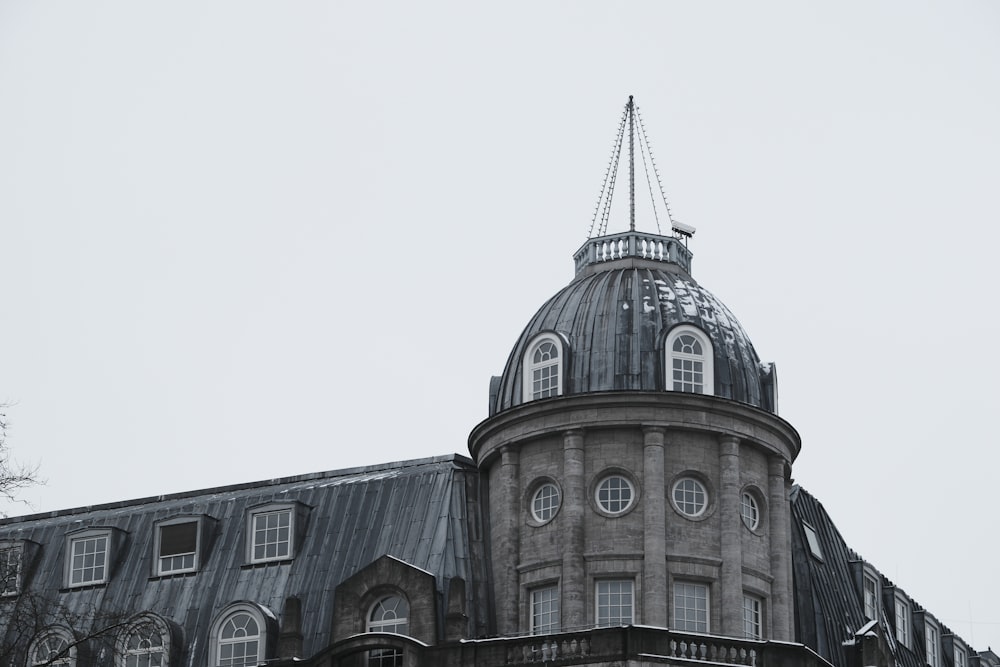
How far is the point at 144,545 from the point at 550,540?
16.8m

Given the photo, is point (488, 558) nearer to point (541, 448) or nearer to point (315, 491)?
point (541, 448)

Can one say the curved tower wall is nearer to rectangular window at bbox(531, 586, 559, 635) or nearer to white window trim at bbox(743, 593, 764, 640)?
white window trim at bbox(743, 593, 764, 640)

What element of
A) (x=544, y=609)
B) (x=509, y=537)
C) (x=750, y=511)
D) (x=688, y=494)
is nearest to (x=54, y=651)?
(x=509, y=537)

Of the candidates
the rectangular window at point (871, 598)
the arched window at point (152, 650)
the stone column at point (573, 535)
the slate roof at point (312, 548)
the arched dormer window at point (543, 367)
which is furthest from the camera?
the rectangular window at point (871, 598)

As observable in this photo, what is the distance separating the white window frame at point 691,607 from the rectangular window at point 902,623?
16.4 m

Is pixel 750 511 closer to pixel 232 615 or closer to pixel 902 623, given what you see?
pixel 902 623

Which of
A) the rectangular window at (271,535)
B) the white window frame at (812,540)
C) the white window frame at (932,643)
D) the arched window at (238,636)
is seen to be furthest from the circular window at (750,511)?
the white window frame at (932,643)

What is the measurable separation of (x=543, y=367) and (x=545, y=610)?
791 cm

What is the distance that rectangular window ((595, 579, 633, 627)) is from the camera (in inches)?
2370

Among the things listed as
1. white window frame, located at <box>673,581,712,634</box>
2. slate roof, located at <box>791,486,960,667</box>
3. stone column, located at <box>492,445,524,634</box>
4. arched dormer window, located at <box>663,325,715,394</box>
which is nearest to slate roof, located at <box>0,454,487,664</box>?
stone column, located at <box>492,445,524,634</box>

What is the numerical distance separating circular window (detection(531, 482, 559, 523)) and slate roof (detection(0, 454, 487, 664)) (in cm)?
245

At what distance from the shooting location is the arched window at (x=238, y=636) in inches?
2544

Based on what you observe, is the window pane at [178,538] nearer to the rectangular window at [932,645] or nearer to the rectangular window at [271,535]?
the rectangular window at [271,535]

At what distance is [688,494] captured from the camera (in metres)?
61.9
